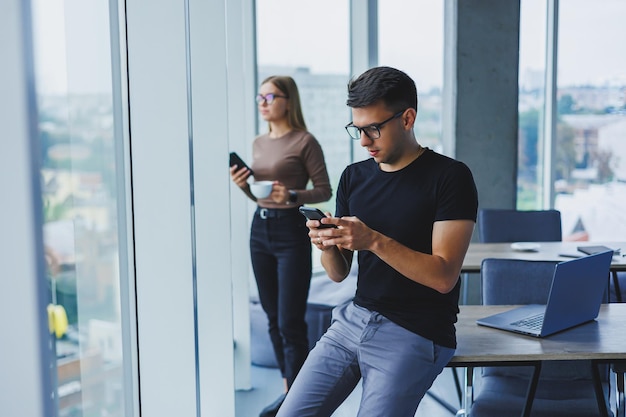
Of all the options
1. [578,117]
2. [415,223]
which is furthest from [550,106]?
[415,223]

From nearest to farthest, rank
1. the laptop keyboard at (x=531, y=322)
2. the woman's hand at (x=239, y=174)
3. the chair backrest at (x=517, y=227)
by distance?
1. the laptop keyboard at (x=531, y=322)
2. the woman's hand at (x=239, y=174)
3. the chair backrest at (x=517, y=227)

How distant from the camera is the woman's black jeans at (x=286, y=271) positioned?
140 inches

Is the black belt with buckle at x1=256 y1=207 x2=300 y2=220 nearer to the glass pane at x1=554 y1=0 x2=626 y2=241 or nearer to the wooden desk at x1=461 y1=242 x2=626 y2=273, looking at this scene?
the wooden desk at x1=461 y1=242 x2=626 y2=273

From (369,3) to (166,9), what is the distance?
151 inches

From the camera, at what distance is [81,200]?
70.9 inches

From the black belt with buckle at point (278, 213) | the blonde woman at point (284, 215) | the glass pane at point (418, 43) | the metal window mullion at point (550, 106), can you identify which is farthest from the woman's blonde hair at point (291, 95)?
the metal window mullion at point (550, 106)

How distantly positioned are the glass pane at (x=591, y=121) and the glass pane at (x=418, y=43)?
117 cm

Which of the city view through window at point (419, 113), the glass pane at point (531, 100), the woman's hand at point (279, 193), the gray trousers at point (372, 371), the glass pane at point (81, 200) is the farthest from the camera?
the glass pane at point (531, 100)

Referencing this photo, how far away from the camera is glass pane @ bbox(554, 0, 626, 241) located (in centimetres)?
623

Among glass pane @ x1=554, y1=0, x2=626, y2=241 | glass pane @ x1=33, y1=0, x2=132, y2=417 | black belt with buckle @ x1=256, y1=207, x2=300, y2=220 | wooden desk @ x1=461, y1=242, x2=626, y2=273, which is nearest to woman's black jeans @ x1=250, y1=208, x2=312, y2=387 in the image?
black belt with buckle @ x1=256, y1=207, x2=300, y2=220

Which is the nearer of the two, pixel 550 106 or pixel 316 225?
pixel 316 225

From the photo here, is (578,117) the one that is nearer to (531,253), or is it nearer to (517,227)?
(517,227)

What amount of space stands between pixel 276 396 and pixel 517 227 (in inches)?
72.0

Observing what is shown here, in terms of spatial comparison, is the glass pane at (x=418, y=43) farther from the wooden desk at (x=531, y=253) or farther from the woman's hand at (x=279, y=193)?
the woman's hand at (x=279, y=193)
